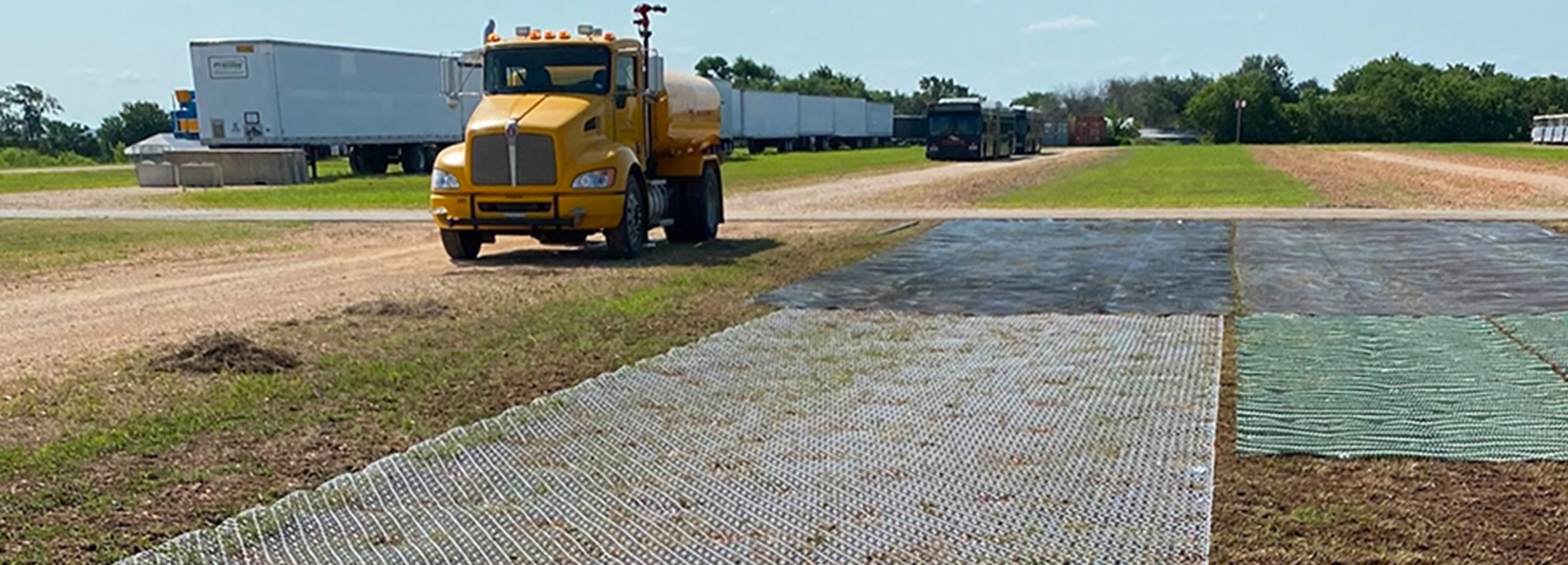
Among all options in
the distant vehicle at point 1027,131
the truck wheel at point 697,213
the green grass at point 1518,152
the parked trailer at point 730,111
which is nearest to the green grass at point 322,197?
Answer: the truck wheel at point 697,213

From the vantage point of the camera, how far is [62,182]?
1423 inches

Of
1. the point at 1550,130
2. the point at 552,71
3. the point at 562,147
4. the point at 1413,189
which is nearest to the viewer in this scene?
the point at 562,147

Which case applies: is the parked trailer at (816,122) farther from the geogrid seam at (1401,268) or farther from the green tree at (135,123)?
the geogrid seam at (1401,268)

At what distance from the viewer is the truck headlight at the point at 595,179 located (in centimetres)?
1319

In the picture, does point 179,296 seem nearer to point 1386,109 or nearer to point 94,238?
point 94,238

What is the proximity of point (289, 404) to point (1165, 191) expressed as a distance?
77.4ft

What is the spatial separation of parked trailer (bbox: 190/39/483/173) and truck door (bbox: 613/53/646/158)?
17.4 meters

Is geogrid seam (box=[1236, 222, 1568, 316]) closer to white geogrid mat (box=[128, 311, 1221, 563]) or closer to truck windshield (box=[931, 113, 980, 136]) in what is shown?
white geogrid mat (box=[128, 311, 1221, 563])

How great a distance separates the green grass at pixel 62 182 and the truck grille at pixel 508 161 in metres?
22.7

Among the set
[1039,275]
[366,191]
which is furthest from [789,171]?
[1039,275]

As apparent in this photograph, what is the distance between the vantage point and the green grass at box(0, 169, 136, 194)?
32.3m

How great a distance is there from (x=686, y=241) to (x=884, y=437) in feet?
34.7

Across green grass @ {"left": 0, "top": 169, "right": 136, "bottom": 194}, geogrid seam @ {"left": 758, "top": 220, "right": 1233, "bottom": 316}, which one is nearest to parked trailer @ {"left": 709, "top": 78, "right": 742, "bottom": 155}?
green grass @ {"left": 0, "top": 169, "right": 136, "bottom": 194}

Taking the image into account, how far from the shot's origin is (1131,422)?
587 cm
